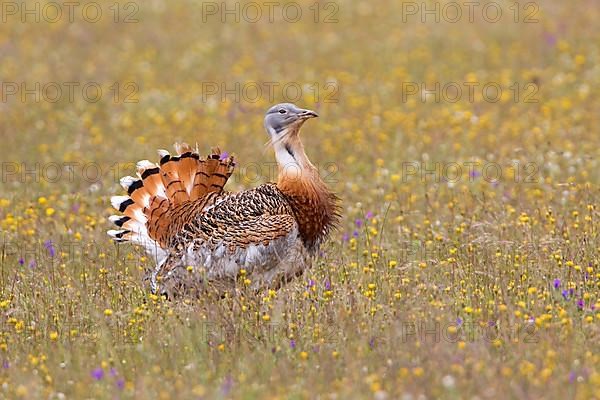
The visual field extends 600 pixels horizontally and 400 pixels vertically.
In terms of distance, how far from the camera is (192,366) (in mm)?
5535

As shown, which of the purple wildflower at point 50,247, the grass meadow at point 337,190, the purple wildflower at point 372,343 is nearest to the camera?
the grass meadow at point 337,190

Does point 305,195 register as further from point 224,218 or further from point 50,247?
point 50,247

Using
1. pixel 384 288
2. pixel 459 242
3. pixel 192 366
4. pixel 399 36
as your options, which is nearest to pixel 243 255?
pixel 384 288

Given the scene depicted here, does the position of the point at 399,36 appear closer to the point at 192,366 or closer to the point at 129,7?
the point at 129,7

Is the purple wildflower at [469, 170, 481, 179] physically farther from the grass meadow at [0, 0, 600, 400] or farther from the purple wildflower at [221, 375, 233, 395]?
→ the purple wildflower at [221, 375, 233, 395]

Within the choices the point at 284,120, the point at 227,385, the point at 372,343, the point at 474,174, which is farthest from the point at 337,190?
the point at 227,385

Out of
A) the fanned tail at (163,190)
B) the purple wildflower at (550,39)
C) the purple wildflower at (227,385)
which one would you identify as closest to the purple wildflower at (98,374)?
the purple wildflower at (227,385)

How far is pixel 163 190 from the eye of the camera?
7371 millimetres

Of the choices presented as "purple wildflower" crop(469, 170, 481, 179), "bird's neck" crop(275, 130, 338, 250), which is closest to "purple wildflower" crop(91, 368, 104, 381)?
"bird's neck" crop(275, 130, 338, 250)

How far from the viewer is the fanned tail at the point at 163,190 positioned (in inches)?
287

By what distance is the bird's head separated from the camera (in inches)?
289

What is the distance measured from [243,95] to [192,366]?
351 inches

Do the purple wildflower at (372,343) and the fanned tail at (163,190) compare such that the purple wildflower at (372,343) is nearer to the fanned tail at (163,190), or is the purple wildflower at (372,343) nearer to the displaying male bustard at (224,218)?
the displaying male bustard at (224,218)

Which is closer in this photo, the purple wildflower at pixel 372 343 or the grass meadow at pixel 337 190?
the grass meadow at pixel 337 190
